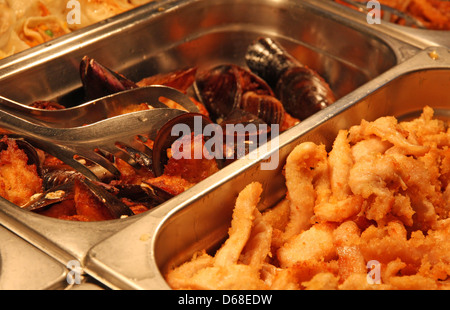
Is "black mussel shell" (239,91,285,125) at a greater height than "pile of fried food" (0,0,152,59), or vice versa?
"pile of fried food" (0,0,152,59)

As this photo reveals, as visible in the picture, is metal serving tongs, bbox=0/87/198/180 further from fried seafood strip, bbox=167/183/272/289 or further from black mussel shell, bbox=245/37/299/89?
black mussel shell, bbox=245/37/299/89

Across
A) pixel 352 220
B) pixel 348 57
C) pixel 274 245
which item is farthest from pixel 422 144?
pixel 348 57

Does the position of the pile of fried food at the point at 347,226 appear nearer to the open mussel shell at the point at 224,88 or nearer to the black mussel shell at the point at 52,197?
the black mussel shell at the point at 52,197

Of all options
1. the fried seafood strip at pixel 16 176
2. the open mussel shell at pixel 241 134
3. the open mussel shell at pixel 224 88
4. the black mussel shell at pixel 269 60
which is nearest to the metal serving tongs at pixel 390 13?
the black mussel shell at pixel 269 60

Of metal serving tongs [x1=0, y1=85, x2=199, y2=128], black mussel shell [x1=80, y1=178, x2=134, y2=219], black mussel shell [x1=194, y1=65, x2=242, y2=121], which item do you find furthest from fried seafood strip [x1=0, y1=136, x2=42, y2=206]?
black mussel shell [x1=194, y1=65, x2=242, y2=121]

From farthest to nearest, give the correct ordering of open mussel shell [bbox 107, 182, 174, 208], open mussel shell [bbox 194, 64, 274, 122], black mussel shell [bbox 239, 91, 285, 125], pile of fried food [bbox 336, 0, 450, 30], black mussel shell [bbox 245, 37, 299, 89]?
1. pile of fried food [bbox 336, 0, 450, 30]
2. black mussel shell [bbox 245, 37, 299, 89]
3. open mussel shell [bbox 194, 64, 274, 122]
4. black mussel shell [bbox 239, 91, 285, 125]
5. open mussel shell [bbox 107, 182, 174, 208]

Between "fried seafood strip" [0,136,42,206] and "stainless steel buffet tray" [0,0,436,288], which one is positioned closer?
"stainless steel buffet tray" [0,0,436,288]

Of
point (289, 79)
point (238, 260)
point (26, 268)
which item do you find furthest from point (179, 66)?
point (26, 268)
